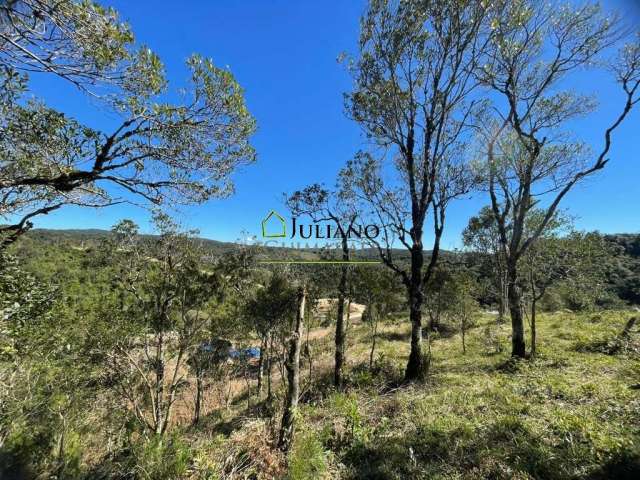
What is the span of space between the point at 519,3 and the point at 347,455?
10.6 m

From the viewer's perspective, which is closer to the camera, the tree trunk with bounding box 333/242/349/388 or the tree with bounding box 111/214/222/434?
the tree trunk with bounding box 333/242/349/388

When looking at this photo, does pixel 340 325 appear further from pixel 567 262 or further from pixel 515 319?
pixel 567 262

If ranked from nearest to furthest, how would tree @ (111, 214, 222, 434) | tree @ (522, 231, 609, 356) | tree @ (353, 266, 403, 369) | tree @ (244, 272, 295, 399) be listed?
tree @ (522, 231, 609, 356) → tree @ (244, 272, 295, 399) → tree @ (111, 214, 222, 434) → tree @ (353, 266, 403, 369)

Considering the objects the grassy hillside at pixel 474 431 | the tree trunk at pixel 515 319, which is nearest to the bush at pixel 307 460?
the grassy hillside at pixel 474 431

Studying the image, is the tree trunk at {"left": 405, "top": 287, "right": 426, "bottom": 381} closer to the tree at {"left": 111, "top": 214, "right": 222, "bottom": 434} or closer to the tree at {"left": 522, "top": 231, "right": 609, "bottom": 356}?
the tree at {"left": 522, "top": 231, "right": 609, "bottom": 356}

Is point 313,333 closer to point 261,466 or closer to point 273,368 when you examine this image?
point 273,368

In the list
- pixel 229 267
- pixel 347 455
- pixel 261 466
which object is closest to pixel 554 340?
pixel 347 455

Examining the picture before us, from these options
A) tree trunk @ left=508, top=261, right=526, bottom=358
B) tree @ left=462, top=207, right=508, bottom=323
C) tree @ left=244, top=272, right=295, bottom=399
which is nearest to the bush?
tree @ left=244, top=272, right=295, bottom=399

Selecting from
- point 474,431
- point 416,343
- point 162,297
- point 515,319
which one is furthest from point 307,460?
point 162,297

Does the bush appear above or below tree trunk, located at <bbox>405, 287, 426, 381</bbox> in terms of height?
below

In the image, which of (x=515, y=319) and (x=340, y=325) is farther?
(x=340, y=325)

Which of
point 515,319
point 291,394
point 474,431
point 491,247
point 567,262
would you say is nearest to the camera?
point 474,431

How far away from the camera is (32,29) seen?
279cm

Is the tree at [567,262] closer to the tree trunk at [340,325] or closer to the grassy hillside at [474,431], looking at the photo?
the grassy hillside at [474,431]
